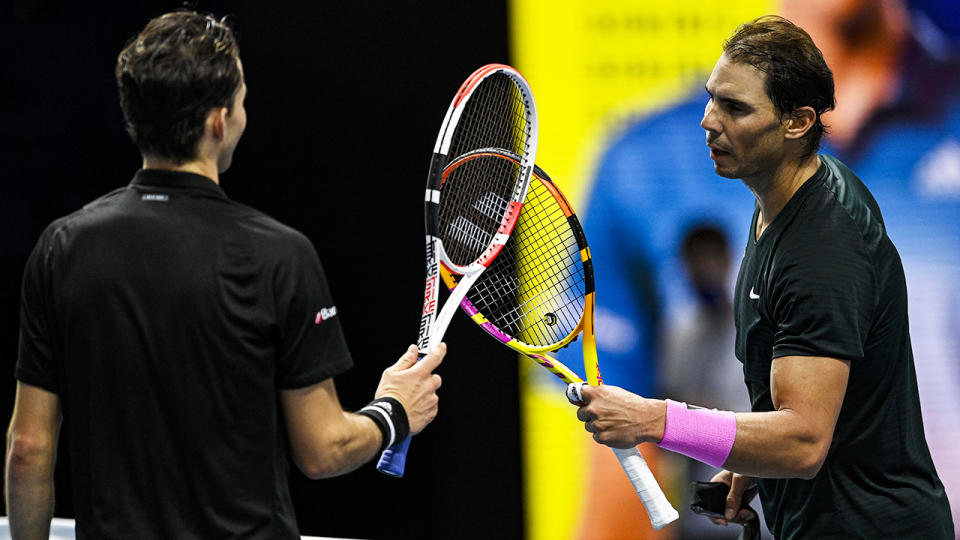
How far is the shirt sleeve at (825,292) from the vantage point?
1794 millimetres

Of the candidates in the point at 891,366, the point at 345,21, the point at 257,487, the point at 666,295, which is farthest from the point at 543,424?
the point at 257,487

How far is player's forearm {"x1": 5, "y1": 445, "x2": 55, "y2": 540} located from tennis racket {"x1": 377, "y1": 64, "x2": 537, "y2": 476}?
1.99ft

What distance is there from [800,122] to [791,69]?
101mm

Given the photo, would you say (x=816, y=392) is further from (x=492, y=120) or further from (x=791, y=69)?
(x=492, y=120)

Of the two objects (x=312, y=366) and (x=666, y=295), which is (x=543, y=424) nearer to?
(x=666, y=295)

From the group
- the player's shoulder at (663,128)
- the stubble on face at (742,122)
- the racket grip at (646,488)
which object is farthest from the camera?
the player's shoulder at (663,128)

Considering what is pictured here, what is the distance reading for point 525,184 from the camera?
258 centimetres

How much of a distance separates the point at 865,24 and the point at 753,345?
6.41 feet

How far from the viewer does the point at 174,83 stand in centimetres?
161

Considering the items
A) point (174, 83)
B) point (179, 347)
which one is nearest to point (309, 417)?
point (179, 347)

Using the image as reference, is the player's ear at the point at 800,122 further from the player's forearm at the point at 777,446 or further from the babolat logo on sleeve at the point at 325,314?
the babolat logo on sleeve at the point at 325,314

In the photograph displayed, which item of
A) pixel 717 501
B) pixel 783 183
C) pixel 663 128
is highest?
pixel 783 183

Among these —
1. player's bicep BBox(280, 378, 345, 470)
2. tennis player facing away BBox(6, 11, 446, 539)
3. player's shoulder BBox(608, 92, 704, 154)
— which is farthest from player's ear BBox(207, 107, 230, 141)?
player's shoulder BBox(608, 92, 704, 154)

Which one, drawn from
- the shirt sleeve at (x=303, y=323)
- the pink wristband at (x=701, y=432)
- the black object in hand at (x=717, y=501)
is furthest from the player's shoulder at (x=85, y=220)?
the black object in hand at (x=717, y=501)
